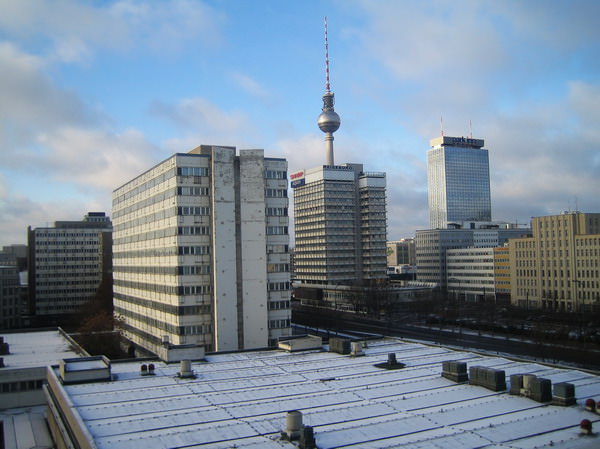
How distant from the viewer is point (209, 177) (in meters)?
68.1

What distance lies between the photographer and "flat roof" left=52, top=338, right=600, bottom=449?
2639 centimetres

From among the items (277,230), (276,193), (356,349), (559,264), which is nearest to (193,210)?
(276,193)

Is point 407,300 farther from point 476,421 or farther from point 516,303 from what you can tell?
point 476,421

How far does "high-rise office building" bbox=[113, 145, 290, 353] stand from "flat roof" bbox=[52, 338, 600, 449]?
21.8m

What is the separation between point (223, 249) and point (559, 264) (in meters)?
111

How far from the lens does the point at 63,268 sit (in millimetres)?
164125

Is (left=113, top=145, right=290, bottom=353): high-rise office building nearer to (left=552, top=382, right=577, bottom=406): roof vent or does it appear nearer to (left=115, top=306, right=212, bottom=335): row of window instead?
(left=115, top=306, right=212, bottom=335): row of window

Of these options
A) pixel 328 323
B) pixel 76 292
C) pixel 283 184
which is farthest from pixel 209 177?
pixel 76 292

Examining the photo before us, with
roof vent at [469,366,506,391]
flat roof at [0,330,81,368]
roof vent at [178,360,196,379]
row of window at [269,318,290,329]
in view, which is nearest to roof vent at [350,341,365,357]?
roof vent at [469,366,506,391]

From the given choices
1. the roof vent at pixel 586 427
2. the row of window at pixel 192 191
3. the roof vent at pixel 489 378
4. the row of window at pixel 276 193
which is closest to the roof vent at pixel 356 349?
the roof vent at pixel 489 378

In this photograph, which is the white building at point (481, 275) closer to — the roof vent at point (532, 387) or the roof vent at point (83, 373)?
the roof vent at point (532, 387)

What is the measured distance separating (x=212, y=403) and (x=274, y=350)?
18.9m

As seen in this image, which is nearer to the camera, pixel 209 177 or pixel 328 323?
pixel 209 177

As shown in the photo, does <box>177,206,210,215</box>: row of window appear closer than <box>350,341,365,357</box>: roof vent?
No
